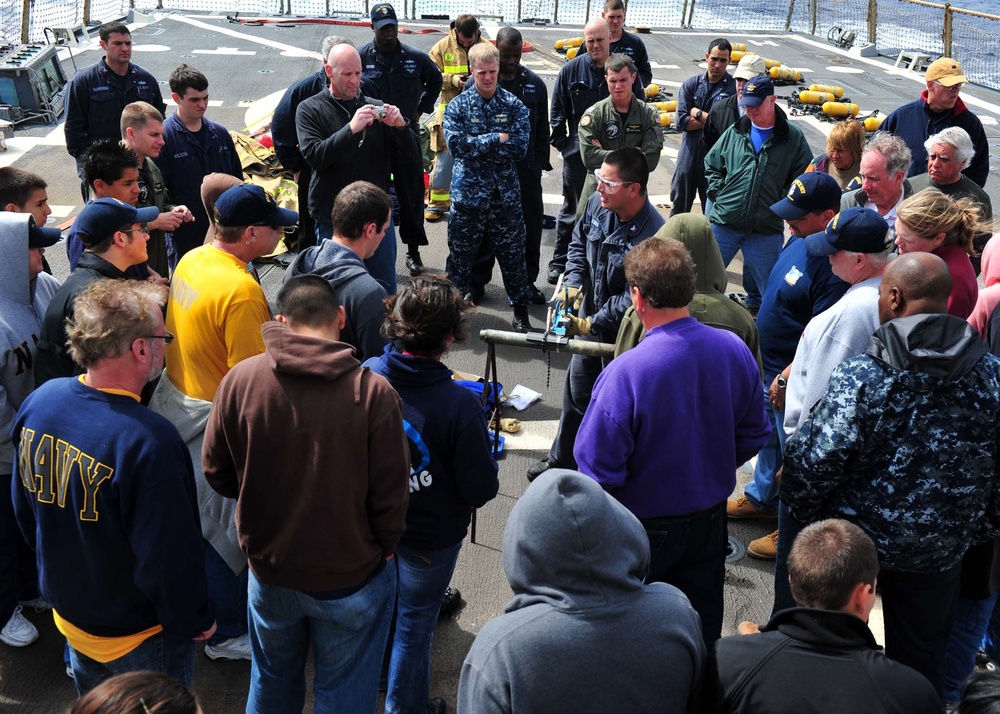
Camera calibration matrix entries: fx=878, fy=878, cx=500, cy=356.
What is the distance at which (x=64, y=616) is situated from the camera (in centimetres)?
298

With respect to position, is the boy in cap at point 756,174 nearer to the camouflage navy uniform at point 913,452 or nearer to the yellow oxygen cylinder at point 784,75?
the camouflage navy uniform at point 913,452

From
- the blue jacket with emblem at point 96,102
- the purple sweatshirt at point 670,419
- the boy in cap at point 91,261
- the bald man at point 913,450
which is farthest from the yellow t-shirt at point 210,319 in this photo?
the blue jacket with emblem at point 96,102

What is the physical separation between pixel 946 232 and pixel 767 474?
5.26 ft

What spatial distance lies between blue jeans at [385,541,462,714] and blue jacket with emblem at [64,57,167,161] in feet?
19.2

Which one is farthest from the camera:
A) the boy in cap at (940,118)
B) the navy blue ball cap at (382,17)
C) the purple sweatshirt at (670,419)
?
the navy blue ball cap at (382,17)

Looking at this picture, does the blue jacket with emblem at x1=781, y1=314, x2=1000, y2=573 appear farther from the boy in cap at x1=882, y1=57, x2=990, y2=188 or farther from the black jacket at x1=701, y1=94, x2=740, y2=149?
the black jacket at x1=701, y1=94, x2=740, y2=149

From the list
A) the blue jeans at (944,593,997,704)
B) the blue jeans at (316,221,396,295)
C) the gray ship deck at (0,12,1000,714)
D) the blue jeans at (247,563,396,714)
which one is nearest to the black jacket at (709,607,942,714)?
the gray ship deck at (0,12,1000,714)

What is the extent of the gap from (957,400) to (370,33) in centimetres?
1903

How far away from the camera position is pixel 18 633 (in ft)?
13.1

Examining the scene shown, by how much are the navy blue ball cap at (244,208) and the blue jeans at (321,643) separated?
161 cm

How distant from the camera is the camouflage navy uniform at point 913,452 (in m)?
3.11

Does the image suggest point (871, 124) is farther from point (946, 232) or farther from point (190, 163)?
point (190, 163)

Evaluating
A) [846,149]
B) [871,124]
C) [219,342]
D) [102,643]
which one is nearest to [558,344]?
[219,342]

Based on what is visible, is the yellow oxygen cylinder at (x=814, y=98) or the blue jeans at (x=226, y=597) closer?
the blue jeans at (x=226, y=597)
